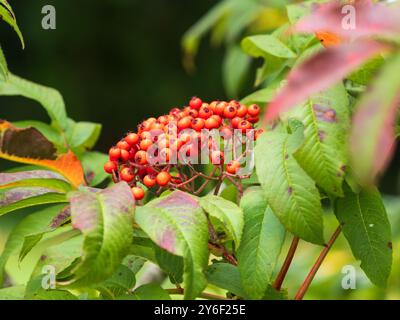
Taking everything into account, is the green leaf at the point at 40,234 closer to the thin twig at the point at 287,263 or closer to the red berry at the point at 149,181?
the red berry at the point at 149,181

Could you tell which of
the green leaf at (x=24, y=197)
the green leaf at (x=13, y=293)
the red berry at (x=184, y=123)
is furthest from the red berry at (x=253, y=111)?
the green leaf at (x=13, y=293)

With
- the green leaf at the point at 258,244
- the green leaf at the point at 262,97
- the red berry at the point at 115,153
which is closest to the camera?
the green leaf at the point at 258,244

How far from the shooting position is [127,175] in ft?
3.03

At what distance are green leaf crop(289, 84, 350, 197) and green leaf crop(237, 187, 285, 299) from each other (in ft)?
0.33

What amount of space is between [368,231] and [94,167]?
539 mm

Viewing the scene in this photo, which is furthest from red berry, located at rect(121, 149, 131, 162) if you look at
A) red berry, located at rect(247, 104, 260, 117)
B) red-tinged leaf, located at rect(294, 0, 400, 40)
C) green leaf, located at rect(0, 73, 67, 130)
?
red-tinged leaf, located at rect(294, 0, 400, 40)

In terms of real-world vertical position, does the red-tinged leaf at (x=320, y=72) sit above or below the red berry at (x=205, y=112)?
above

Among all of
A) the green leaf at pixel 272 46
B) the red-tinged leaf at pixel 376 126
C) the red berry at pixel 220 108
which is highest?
the red-tinged leaf at pixel 376 126

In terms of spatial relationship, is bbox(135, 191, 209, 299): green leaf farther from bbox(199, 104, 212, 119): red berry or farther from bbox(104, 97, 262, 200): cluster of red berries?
bbox(199, 104, 212, 119): red berry

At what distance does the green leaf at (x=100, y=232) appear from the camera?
71 cm

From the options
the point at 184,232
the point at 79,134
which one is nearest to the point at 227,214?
the point at 184,232

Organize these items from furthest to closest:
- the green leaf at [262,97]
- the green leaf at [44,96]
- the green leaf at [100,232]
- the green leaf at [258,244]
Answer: the green leaf at [44,96] → the green leaf at [262,97] → the green leaf at [258,244] → the green leaf at [100,232]

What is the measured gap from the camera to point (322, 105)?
2.74 feet

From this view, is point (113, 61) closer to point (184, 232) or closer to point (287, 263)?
point (287, 263)
